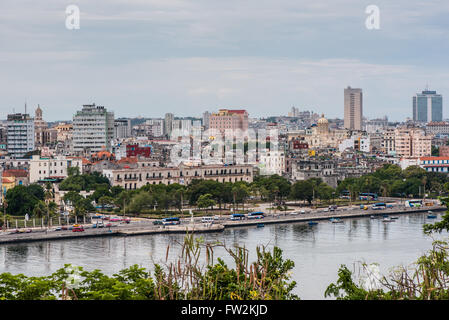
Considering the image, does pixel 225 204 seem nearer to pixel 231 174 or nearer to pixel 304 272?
pixel 231 174

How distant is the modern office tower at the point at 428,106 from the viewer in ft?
242

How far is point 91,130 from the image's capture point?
1309 inches

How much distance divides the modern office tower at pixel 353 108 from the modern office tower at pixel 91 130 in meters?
33.0

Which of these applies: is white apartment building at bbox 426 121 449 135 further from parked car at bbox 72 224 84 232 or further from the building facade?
parked car at bbox 72 224 84 232

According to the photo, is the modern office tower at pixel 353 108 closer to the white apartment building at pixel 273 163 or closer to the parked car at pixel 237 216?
the white apartment building at pixel 273 163

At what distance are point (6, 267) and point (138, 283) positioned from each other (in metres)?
5.66

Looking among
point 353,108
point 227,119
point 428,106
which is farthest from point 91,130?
point 428,106

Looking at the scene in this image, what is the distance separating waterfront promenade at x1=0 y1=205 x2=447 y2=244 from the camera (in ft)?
50.1

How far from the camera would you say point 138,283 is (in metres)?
6.85

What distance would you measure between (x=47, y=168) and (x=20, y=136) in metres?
10.8

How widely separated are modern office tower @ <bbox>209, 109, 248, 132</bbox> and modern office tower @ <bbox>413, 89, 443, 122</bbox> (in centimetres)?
3042

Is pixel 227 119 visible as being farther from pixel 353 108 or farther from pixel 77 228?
pixel 77 228

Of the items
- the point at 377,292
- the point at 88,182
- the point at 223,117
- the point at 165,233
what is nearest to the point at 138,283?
the point at 377,292

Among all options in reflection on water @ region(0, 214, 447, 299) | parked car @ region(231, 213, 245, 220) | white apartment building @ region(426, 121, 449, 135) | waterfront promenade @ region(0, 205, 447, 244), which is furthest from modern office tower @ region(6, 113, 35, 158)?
white apartment building @ region(426, 121, 449, 135)
